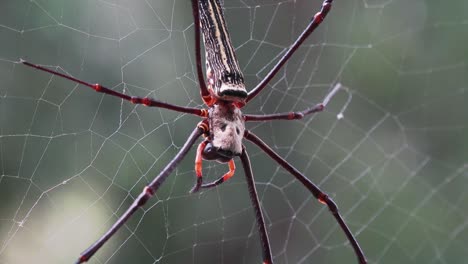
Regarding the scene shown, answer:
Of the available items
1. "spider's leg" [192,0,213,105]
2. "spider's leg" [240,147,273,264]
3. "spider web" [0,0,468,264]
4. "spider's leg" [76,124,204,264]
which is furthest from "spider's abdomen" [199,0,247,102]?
"spider web" [0,0,468,264]

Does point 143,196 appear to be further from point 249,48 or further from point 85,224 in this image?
point 249,48

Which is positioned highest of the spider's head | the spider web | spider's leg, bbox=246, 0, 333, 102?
spider's leg, bbox=246, 0, 333, 102

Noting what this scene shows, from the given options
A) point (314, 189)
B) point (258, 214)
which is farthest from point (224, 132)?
point (314, 189)

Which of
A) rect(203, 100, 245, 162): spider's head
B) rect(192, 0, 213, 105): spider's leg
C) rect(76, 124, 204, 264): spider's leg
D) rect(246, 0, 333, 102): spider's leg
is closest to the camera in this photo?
rect(76, 124, 204, 264): spider's leg

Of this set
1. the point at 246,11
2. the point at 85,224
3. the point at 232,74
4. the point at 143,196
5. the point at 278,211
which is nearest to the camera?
the point at 143,196

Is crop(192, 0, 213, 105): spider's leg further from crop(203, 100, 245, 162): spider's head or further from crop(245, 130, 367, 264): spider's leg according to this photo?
crop(245, 130, 367, 264): spider's leg

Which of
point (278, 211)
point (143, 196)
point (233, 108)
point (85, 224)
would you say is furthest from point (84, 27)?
point (278, 211)

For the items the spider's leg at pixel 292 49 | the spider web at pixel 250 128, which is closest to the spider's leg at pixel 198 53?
the spider's leg at pixel 292 49
